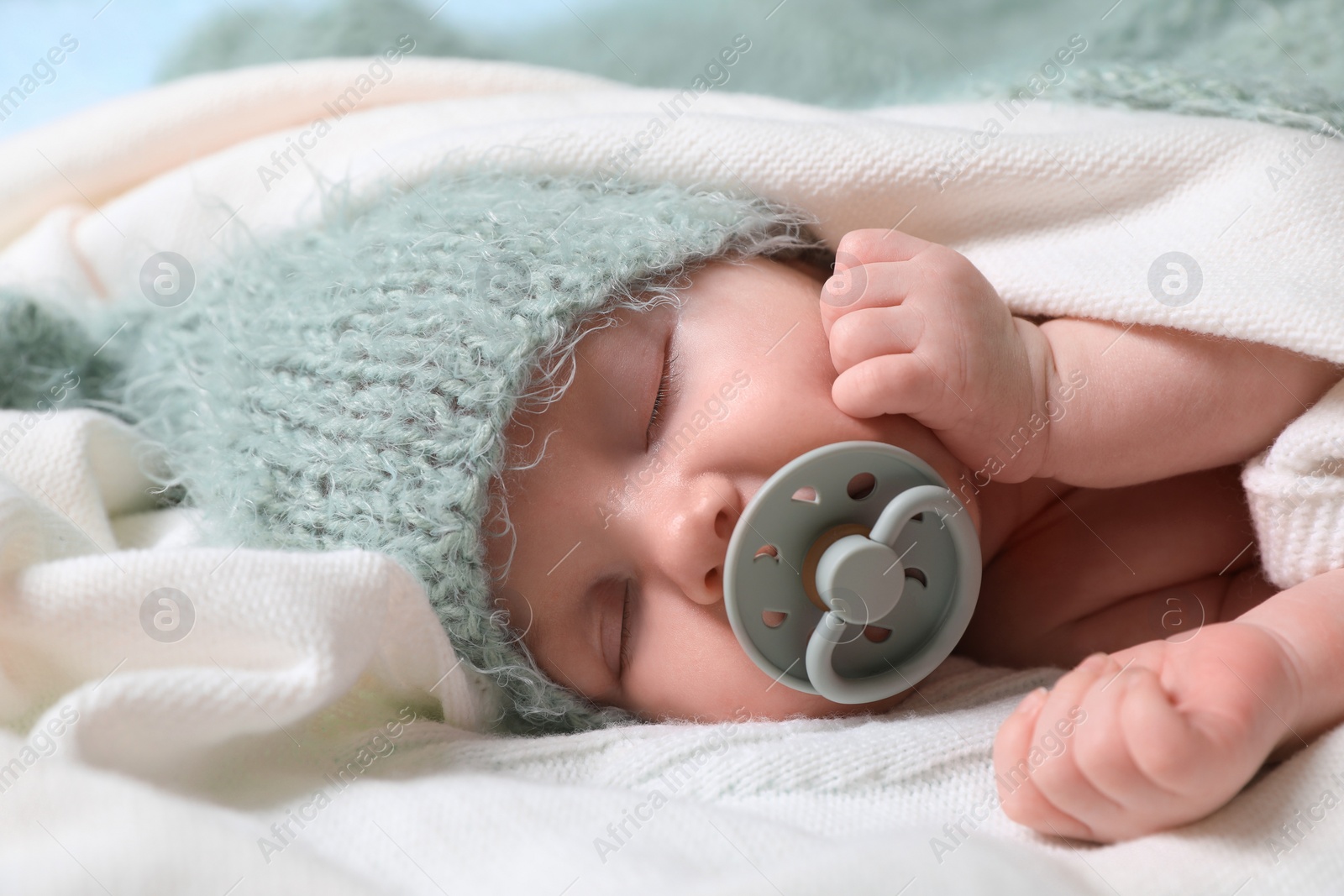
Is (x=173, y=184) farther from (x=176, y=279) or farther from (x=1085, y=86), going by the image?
(x=1085, y=86)

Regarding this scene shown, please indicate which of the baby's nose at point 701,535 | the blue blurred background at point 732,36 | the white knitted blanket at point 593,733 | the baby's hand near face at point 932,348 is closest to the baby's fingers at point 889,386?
the baby's hand near face at point 932,348

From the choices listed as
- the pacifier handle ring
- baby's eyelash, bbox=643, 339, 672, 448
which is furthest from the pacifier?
baby's eyelash, bbox=643, 339, 672, 448

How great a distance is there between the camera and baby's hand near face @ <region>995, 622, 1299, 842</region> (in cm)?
77

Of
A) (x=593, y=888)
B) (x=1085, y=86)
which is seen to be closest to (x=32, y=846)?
(x=593, y=888)

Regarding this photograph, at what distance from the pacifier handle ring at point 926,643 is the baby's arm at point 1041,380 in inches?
3.8

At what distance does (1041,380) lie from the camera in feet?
3.63

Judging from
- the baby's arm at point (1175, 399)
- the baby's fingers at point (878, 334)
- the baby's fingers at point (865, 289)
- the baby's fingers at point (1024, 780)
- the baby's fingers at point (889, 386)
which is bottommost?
the baby's fingers at point (1024, 780)

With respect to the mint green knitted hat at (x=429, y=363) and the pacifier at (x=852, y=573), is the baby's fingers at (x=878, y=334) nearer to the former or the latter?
the pacifier at (x=852, y=573)

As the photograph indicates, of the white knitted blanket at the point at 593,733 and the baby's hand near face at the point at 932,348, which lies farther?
the baby's hand near face at the point at 932,348

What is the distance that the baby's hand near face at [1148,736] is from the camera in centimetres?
77

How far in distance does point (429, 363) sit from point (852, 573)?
480 mm

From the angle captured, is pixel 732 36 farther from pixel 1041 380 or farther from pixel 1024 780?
pixel 1024 780

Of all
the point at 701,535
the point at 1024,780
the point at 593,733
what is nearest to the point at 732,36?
the point at 701,535

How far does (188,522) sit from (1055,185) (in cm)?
116
